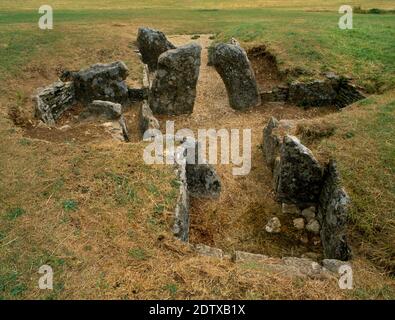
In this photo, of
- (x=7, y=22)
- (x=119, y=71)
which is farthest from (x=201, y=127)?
(x=7, y=22)

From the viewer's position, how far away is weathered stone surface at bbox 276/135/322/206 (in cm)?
948

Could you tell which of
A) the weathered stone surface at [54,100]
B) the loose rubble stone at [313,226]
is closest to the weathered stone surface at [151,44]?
the weathered stone surface at [54,100]

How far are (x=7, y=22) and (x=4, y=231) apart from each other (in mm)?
19725

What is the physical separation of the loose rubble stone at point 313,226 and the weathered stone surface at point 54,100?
943 cm

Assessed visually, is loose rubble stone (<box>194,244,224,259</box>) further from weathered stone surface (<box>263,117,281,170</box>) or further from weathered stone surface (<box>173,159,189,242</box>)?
weathered stone surface (<box>263,117,281,170</box>)

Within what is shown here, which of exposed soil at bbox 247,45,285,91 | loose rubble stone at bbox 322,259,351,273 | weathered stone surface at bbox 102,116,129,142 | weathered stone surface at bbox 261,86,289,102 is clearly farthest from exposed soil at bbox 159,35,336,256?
weathered stone surface at bbox 102,116,129,142

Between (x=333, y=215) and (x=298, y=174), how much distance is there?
154 cm

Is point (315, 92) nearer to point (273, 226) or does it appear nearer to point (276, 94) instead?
point (276, 94)

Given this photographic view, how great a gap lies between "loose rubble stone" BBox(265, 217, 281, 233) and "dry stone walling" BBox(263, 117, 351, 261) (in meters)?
0.48

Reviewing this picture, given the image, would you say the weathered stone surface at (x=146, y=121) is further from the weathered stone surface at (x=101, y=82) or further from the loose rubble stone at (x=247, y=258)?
the loose rubble stone at (x=247, y=258)

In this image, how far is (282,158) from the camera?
9969 mm

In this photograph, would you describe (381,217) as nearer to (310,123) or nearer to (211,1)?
(310,123)

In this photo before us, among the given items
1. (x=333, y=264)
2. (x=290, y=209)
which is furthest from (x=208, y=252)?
(x=290, y=209)

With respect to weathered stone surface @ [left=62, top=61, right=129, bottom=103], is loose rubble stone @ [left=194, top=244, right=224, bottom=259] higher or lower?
lower
